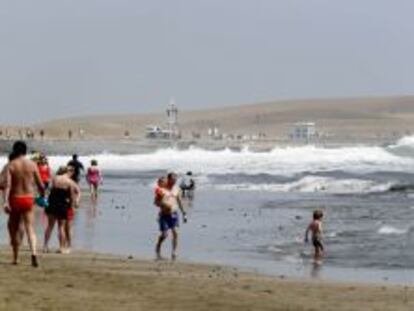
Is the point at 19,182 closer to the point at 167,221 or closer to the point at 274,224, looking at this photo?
the point at 167,221

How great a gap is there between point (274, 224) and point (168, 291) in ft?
44.7

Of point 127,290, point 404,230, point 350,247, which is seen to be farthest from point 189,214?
point 127,290

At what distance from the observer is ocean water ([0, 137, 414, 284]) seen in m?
18.4

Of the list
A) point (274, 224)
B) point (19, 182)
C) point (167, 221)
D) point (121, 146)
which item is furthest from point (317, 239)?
point (121, 146)

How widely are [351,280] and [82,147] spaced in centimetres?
8726

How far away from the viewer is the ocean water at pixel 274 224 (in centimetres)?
1839

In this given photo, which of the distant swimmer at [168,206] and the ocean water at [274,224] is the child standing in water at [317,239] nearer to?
the ocean water at [274,224]

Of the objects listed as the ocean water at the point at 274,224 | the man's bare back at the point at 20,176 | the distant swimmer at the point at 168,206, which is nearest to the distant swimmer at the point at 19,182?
the man's bare back at the point at 20,176

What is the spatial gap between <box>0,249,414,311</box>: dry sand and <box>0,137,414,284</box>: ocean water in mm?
2038

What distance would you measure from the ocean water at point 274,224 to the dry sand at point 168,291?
80.2 inches

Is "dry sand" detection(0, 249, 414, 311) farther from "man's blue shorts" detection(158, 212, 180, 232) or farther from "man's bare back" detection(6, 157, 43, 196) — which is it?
"man's blue shorts" detection(158, 212, 180, 232)

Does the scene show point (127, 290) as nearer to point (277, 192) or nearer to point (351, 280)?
point (351, 280)

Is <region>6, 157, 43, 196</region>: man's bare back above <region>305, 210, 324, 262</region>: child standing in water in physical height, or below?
above

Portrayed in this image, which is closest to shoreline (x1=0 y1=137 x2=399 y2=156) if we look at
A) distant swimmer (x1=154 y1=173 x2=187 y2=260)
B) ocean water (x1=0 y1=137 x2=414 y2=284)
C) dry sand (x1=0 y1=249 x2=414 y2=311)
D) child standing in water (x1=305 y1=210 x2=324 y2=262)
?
Result: ocean water (x1=0 y1=137 x2=414 y2=284)
